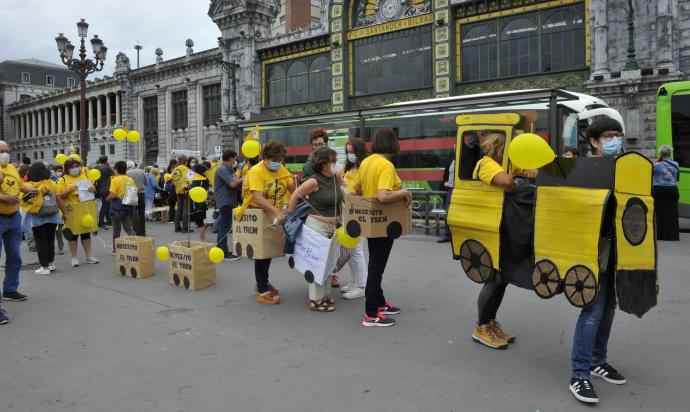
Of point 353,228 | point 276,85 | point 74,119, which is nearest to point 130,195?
point 353,228

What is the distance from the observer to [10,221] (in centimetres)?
588

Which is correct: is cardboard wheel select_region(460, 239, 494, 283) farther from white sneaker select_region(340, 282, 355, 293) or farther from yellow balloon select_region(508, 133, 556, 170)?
white sneaker select_region(340, 282, 355, 293)

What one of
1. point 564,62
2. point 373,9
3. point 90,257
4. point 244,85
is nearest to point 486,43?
point 564,62

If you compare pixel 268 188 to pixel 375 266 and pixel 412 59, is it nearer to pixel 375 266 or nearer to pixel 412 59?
pixel 375 266

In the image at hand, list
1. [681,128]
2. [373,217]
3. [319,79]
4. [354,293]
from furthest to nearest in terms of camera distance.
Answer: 1. [319,79]
2. [681,128]
3. [354,293]
4. [373,217]

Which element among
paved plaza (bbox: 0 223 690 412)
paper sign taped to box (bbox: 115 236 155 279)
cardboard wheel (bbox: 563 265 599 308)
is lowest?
paved plaza (bbox: 0 223 690 412)

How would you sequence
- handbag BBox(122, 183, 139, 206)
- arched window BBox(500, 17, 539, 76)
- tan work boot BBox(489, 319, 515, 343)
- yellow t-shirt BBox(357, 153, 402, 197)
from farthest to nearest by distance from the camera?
arched window BBox(500, 17, 539, 76) < handbag BBox(122, 183, 139, 206) < yellow t-shirt BBox(357, 153, 402, 197) < tan work boot BBox(489, 319, 515, 343)

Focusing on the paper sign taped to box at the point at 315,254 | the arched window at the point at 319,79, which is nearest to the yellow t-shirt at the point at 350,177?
the paper sign taped to box at the point at 315,254

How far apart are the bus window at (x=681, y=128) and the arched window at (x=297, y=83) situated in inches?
766

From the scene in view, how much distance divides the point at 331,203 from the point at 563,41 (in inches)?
700

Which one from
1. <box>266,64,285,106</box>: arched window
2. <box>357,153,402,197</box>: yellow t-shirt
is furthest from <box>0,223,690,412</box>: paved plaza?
<box>266,64,285,106</box>: arched window

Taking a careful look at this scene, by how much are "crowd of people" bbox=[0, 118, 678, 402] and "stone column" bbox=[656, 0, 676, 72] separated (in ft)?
30.9

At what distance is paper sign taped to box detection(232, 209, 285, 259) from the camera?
227 inches

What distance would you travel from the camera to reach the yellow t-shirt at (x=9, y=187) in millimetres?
5762
